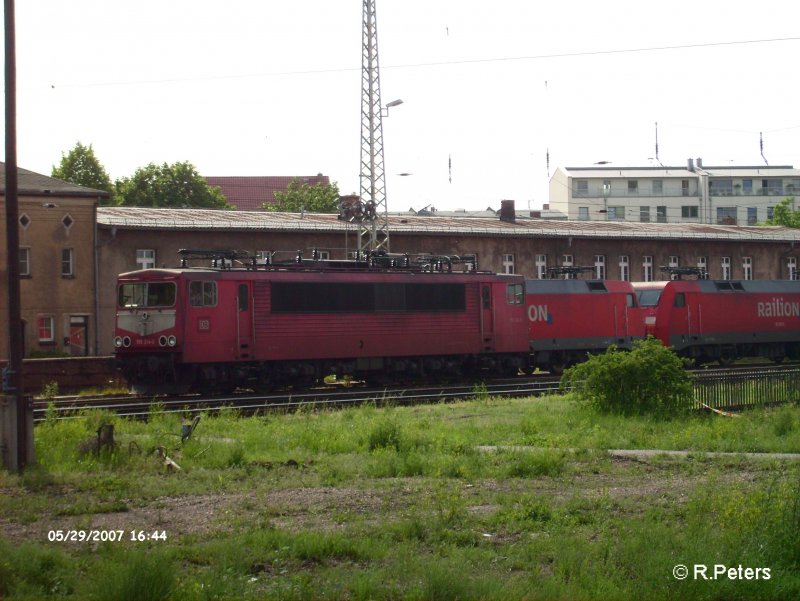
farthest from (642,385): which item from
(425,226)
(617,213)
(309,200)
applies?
(617,213)

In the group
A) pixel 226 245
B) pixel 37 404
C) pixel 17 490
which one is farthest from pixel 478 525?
pixel 226 245

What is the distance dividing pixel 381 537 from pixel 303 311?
733 inches

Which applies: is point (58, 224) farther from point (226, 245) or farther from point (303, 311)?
point (303, 311)

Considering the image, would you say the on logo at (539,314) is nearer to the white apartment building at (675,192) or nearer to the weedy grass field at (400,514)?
the weedy grass field at (400,514)

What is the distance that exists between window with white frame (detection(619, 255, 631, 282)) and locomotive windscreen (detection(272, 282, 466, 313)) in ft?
85.2

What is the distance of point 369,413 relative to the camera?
850 inches

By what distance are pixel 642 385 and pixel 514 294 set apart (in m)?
13.0

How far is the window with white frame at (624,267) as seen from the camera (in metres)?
55.8

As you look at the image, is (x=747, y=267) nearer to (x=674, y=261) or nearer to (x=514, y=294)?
(x=674, y=261)

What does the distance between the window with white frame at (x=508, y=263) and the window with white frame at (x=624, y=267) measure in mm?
6717

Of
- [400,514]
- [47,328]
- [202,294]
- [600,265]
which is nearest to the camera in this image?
[400,514]

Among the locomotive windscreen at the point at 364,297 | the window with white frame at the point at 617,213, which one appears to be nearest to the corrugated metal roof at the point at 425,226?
the locomotive windscreen at the point at 364,297

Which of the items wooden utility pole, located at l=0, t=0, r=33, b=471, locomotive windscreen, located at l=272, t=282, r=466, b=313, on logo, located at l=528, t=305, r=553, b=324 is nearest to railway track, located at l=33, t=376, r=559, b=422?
locomotive windscreen, located at l=272, t=282, r=466, b=313

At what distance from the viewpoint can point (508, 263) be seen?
5297cm
